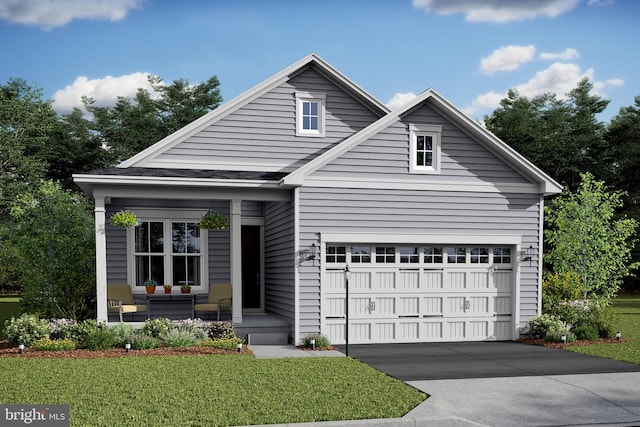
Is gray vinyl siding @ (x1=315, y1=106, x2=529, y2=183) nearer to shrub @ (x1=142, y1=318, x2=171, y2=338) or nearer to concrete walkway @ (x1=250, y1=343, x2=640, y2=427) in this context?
concrete walkway @ (x1=250, y1=343, x2=640, y2=427)

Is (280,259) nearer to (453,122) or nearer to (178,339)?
(178,339)

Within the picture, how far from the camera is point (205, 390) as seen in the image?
8516mm

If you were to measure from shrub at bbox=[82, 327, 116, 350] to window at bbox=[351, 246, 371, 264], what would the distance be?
559cm

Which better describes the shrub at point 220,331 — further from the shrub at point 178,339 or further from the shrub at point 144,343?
the shrub at point 144,343

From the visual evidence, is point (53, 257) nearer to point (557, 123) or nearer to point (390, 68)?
point (390, 68)

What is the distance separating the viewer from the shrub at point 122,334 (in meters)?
12.6

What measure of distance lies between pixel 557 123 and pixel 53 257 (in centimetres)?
3673

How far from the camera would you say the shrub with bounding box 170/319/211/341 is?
42.5 feet

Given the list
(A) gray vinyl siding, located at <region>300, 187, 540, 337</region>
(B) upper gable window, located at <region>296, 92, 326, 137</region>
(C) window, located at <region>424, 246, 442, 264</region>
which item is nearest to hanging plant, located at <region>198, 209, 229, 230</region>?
(A) gray vinyl siding, located at <region>300, 187, 540, 337</region>

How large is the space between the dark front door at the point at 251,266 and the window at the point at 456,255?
536cm

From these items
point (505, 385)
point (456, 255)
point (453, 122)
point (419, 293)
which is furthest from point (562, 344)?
point (453, 122)

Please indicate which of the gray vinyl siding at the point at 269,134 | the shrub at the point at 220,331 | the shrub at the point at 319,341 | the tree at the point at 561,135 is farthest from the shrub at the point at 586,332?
the tree at the point at 561,135

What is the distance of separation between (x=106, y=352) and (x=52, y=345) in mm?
1133

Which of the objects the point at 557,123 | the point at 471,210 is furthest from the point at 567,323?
the point at 557,123
